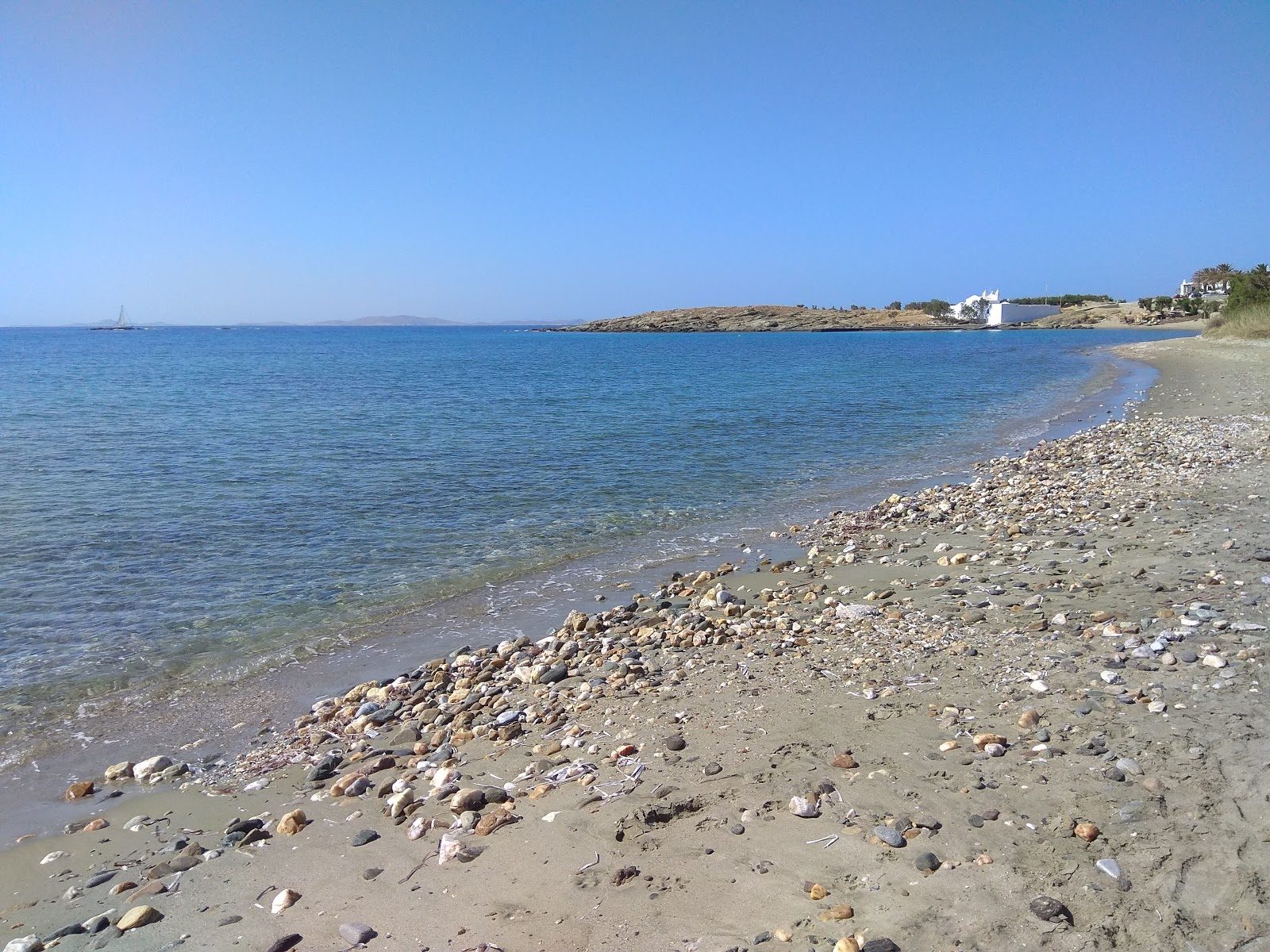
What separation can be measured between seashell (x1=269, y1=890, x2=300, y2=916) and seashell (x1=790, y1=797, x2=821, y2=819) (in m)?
3.02

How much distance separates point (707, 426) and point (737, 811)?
24509mm

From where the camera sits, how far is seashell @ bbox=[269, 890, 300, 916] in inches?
182

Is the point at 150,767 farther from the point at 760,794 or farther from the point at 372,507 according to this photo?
the point at 372,507

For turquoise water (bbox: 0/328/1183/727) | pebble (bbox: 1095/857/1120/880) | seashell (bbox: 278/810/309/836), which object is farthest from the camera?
turquoise water (bbox: 0/328/1183/727)

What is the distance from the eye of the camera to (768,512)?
1606 centimetres

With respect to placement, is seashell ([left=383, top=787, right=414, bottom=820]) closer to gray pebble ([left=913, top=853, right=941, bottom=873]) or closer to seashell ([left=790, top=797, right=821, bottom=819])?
seashell ([left=790, top=797, right=821, bottom=819])

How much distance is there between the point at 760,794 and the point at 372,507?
43.3 ft

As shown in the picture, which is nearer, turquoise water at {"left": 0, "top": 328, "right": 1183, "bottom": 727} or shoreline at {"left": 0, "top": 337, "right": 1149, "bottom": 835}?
shoreline at {"left": 0, "top": 337, "right": 1149, "bottom": 835}

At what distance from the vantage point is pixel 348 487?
1858 cm

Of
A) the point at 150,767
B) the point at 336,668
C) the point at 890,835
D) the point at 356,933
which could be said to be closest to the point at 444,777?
the point at 356,933

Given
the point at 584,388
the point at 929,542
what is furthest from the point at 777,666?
the point at 584,388

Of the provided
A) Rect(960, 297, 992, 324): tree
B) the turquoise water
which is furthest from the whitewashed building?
the turquoise water

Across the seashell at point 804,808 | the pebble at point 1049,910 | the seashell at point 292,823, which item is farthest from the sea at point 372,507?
the pebble at point 1049,910

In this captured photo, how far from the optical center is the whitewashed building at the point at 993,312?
180 m
